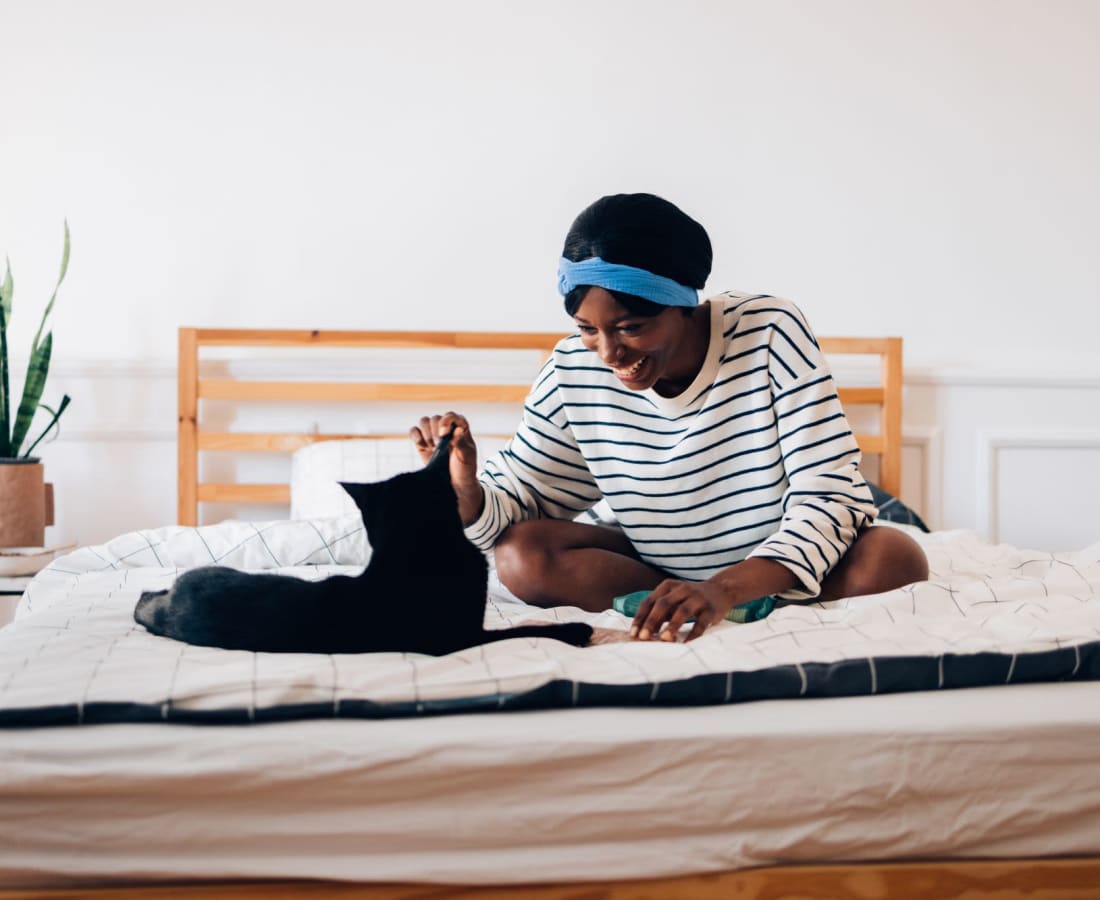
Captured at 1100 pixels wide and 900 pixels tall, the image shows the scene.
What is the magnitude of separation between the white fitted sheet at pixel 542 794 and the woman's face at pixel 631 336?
607mm

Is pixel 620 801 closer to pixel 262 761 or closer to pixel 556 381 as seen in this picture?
pixel 262 761

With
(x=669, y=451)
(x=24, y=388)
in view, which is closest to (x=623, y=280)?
(x=669, y=451)

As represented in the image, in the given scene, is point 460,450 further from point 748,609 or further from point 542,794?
point 542,794

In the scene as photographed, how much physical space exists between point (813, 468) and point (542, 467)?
17.9 inches

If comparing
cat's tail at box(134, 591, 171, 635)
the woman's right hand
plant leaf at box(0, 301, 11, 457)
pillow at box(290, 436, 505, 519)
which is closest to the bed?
cat's tail at box(134, 591, 171, 635)

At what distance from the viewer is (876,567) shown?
4.41 ft

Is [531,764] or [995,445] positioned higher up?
[995,445]

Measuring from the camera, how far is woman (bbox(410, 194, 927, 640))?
4.37 feet

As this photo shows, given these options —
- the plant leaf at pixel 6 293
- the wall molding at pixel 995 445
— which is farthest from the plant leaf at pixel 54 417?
the wall molding at pixel 995 445

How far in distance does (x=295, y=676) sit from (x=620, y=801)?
0.93 feet

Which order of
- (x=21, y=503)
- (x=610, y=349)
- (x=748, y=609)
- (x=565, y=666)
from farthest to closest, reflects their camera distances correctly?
(x=21, y=503)
(x=610, y=349)
(x=748, y=609)
(x=565, y=666)

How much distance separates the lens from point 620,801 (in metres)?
0.81

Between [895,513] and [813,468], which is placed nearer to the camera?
[813,468]

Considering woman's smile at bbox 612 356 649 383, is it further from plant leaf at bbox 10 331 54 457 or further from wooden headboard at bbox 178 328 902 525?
plant leaf at bbox 10 331 54 457
